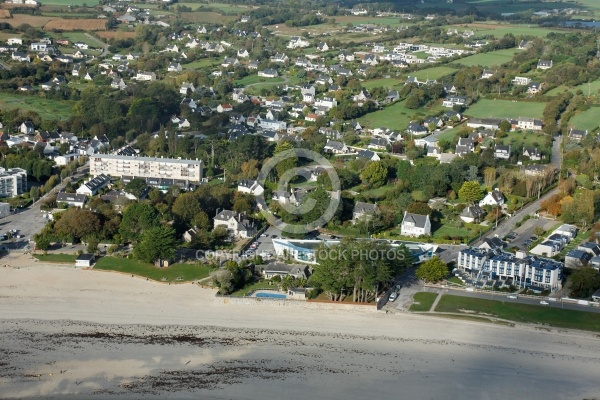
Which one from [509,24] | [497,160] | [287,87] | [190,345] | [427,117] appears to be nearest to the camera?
[190,345]

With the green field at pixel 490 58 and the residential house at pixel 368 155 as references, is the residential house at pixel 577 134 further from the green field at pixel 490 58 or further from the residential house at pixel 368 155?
the green field at pixel 490 58

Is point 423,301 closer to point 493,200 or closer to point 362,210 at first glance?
point 362,210

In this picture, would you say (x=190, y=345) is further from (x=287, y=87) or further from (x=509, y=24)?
(x=509, y=24)

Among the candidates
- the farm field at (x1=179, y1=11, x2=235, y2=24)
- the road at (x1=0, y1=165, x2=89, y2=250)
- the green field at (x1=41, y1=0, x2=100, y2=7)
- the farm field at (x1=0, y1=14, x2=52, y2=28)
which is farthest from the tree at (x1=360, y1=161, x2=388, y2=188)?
the green field at (x1=41, y1=0, x2=100, y2=7)

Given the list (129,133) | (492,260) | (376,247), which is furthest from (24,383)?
(129,133)

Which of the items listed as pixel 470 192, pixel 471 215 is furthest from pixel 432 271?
pixel 470 192

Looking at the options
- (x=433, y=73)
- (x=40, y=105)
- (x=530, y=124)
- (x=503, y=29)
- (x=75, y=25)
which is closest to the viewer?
(x=530, y=124)

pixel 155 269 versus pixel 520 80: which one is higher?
pixel 520 80
